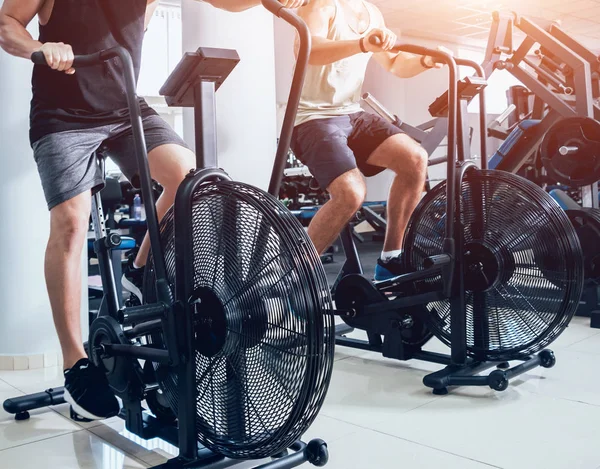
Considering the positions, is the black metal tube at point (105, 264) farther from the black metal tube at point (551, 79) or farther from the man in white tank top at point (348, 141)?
the black metal tube at point (551, 79)

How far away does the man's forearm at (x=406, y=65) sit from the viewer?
94.3 inches

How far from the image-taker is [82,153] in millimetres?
1746

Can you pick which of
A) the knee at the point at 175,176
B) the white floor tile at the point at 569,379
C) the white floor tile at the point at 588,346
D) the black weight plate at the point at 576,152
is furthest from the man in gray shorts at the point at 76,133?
the black weight plate at the point at 576,152

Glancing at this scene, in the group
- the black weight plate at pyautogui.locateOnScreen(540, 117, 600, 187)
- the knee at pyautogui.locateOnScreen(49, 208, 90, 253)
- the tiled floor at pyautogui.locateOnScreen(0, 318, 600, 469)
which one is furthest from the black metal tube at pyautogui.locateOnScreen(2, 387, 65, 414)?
the black weight plate at pyautogui.locateOnScreen(540, 117, 600, 187)

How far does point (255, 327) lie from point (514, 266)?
1.10 m

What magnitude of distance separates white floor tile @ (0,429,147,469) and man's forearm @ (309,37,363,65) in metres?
1.23

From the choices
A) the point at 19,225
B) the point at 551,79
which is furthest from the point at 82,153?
the point at 551,79

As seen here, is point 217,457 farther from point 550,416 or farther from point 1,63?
point 1,63

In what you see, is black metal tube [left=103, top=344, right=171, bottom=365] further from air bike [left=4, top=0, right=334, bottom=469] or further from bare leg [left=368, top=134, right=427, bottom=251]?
bare leg [left=368, top=134, right=427, bottom=251]

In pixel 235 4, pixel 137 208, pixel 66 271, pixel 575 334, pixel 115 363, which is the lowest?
pixel 137 208

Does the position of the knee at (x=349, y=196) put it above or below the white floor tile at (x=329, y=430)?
above

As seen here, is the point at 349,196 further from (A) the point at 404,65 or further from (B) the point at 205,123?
(B) the point at 205,123

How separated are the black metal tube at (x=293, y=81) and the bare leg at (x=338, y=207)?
917mm

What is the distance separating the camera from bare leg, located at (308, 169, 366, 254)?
241 cm
